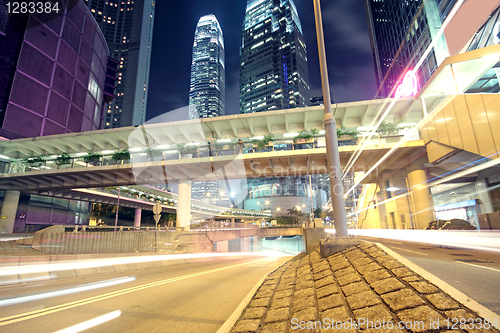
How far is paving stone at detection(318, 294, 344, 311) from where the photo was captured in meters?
3.51

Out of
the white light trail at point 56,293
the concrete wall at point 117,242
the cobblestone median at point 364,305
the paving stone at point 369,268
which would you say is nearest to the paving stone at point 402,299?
the cobblestone median at point 364,305

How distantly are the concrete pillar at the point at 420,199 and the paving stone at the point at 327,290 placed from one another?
23698 mm

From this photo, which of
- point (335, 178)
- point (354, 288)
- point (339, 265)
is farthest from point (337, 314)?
point (335, 178)

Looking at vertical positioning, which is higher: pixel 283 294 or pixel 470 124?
pixel 470 124

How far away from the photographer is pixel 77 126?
2496 inches

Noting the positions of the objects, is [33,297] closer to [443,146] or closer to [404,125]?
[443,146]

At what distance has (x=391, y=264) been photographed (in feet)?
13.5

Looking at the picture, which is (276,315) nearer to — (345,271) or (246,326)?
(246,326)

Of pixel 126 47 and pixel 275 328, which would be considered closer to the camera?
pixel 275 328

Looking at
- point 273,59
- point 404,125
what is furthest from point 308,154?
point 273,59

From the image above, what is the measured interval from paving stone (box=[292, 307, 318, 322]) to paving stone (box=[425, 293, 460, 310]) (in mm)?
1421

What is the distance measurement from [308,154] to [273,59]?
185 meters

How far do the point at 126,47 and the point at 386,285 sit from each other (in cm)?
22702

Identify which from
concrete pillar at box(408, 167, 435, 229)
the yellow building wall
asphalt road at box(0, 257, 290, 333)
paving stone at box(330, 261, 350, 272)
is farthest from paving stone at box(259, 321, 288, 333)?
concrete pillar at box(408, 167, 435, 229)
